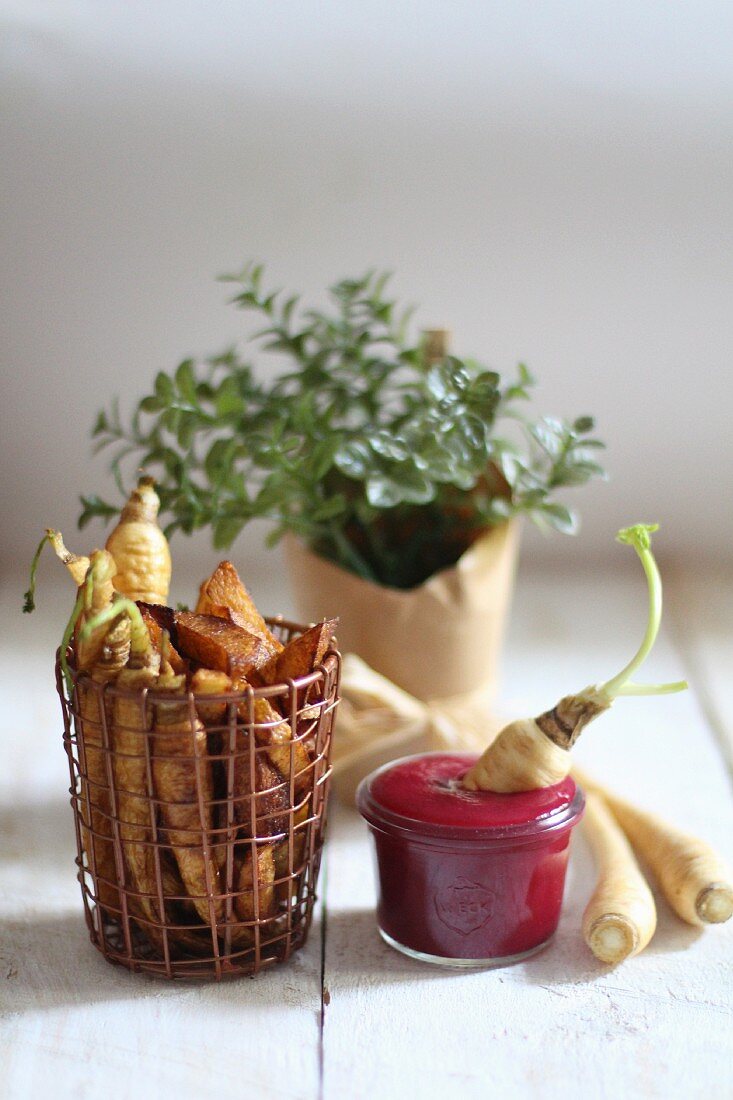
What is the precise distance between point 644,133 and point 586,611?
1.88ft

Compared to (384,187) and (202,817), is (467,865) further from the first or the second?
(384,187)

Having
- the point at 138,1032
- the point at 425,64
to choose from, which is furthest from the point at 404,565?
the point at 425,64

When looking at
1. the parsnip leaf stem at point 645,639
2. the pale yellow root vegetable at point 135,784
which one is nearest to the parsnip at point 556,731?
the parsnip leaf stem at point 645,639

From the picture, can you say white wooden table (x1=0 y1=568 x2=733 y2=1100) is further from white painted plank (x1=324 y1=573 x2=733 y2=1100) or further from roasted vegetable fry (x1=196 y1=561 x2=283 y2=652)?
roasted vegetable fry (x1=196 y1=561 x2=283 y2=652)

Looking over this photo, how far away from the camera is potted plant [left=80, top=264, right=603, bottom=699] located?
0.89m

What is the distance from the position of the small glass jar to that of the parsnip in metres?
0.01

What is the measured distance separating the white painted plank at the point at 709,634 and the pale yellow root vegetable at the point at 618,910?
0.25m

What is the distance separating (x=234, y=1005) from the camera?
0.68 meters

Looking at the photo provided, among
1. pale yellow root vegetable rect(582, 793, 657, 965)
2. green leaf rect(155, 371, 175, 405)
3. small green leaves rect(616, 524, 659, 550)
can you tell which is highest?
green leaf rect(155, 371, 175, 405)

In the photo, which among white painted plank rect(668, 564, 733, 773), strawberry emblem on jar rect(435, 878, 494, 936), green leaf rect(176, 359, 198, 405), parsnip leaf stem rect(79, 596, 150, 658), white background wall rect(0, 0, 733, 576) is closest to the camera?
parsnip leaf stem rect(79, 596, 150, 658)

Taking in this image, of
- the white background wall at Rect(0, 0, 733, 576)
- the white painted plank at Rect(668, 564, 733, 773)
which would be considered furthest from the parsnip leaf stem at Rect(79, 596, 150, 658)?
the white background wall at Rect(0, 0, 733, 576)

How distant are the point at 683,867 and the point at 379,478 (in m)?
0.36

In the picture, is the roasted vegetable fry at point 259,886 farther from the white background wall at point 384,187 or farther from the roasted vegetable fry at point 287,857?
the white background wall at point 384,187

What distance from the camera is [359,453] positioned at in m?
0.91
